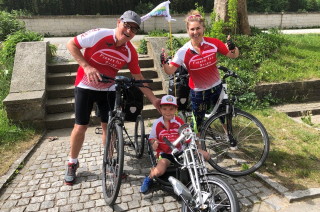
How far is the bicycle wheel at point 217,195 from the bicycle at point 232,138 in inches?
40.4

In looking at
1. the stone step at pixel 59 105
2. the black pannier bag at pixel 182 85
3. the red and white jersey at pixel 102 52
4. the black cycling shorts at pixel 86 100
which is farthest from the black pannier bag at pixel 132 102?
the stone step at pixel 59 105

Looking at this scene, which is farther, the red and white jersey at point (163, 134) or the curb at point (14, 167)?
the curb at point (14, 167)

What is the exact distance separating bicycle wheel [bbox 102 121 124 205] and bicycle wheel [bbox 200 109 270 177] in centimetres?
134

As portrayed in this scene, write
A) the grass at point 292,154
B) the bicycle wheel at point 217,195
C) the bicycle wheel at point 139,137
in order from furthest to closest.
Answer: the bicycle wheel at point 139,137 → the grass at point 292,154 → the bicycle wheel at point 217,195

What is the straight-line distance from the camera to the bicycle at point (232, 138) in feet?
10.7

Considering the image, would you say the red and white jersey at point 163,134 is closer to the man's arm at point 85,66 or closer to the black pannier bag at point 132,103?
the black pannier bag at point 132,103

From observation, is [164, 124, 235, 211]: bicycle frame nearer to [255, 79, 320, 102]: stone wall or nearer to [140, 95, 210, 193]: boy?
[140, 95, 210, 193]: boy

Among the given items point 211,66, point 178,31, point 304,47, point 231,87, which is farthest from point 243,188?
point 178,31

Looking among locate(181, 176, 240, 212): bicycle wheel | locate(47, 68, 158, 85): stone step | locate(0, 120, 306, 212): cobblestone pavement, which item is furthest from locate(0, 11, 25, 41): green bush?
locate(181, 176, 240, 212): bicycle wheel

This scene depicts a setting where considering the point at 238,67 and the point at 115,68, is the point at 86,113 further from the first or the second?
the point at 238,67

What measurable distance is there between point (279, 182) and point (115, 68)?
263 centimetres

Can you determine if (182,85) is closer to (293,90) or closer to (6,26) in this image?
(293,90)

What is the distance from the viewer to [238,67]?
6625 millimetres

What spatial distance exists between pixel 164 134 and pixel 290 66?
562cm
